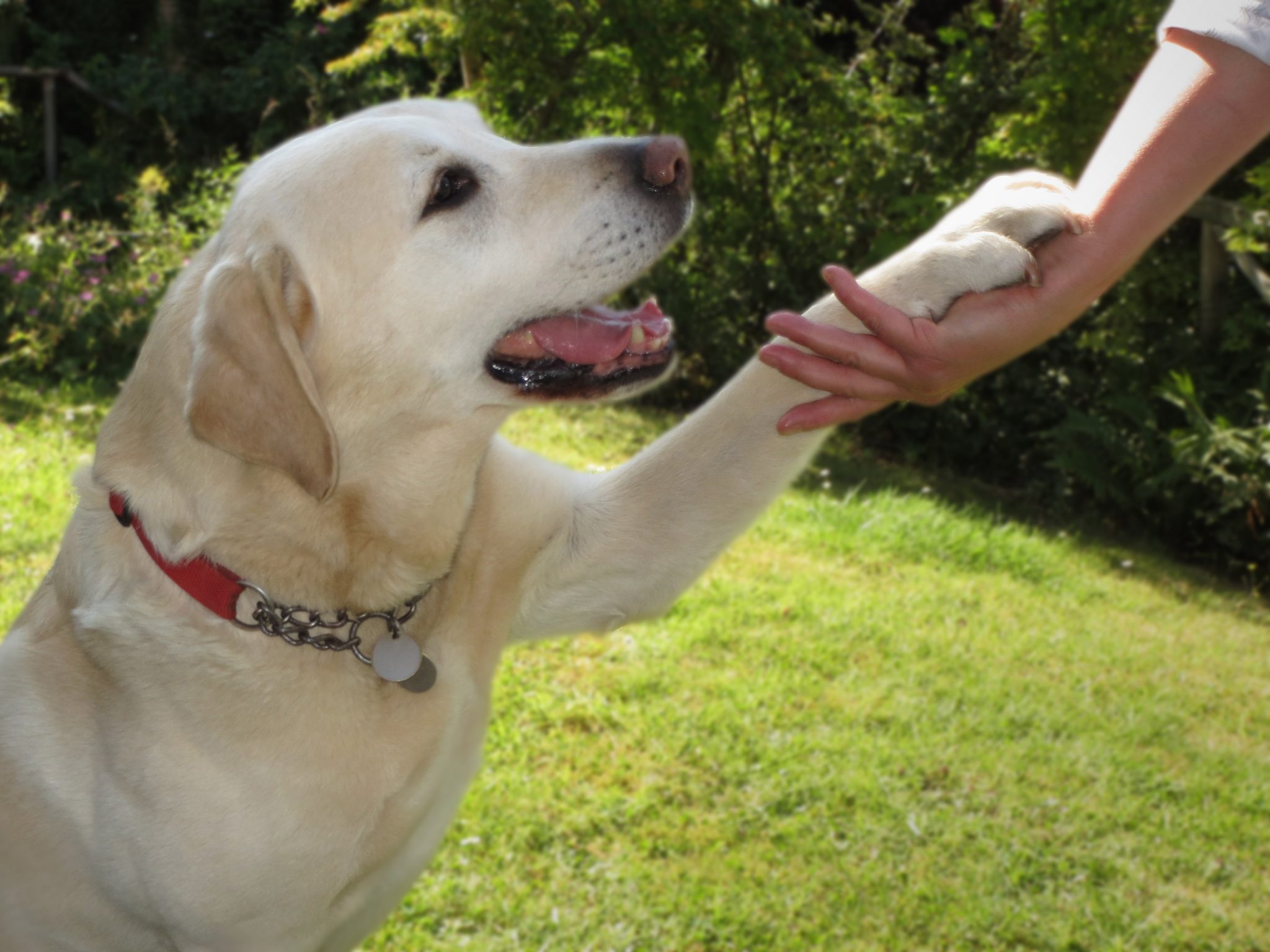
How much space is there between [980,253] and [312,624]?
4.34 feet

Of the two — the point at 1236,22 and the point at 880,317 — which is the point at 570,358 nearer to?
the point at 880,317

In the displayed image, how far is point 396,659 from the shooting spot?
77.4 inches

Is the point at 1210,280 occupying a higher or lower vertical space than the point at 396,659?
lower

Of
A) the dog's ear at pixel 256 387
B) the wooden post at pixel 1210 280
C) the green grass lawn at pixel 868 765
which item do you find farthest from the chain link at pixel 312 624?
the wooden post at pixel 1210 280

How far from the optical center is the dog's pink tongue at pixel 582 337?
6.79 ft

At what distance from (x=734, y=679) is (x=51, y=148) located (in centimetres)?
1017

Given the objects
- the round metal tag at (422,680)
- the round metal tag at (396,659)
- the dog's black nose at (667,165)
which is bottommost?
the round metal tag at (422,680)

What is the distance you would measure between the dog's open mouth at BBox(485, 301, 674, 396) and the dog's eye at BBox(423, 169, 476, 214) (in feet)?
0.84

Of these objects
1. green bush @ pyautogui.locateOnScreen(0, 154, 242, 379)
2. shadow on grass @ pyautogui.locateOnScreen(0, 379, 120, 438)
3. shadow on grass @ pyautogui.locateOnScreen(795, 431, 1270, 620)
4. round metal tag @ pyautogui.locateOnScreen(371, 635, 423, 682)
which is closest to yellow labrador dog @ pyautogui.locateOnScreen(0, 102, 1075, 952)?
round metal tag @ pyautogui.locateOnScreen(371, 635, 423, 682)

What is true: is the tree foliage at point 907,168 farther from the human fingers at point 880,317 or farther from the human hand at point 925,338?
the human fingers at point 880,317

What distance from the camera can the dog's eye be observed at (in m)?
2.01

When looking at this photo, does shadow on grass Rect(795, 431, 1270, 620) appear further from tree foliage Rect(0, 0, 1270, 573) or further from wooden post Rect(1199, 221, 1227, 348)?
wooden post Rect(1199, 221, 1227, 348)

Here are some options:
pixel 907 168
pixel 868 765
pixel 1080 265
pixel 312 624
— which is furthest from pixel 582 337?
pixel 907 168

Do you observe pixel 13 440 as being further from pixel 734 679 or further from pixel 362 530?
pixel 362 530
